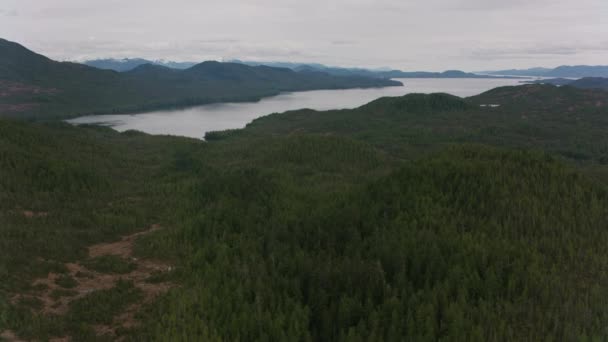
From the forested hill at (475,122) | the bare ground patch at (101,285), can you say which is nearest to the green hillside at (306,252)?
the bare ground patch at (101,285)

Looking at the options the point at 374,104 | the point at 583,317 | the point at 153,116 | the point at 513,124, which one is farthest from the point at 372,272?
the point at 153,116

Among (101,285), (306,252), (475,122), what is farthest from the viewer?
(475,122)

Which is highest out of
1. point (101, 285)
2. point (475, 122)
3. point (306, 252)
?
point (475, 122)

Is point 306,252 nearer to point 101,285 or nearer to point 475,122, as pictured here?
point 101,285

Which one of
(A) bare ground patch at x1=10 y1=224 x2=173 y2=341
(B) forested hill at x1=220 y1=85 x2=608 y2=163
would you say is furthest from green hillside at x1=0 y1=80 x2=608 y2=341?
(B) forested hill at x1=220 y1=85 x2=608 y2=163

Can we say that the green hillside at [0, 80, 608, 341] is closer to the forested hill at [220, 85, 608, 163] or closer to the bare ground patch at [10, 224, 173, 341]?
the bare ground patch at [10, 224, 173, 341]

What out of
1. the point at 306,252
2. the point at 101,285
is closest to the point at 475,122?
the point at 306,252

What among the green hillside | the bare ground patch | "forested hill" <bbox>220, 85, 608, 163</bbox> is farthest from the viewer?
"forested hill" <bbox>220, 85, 608, 163</bbox>

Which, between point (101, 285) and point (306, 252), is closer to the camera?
point (101, 285)

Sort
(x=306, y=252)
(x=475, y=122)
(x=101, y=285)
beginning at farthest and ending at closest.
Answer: (x=475, y=122), (x=306, y=252), (x=101, y=285)
